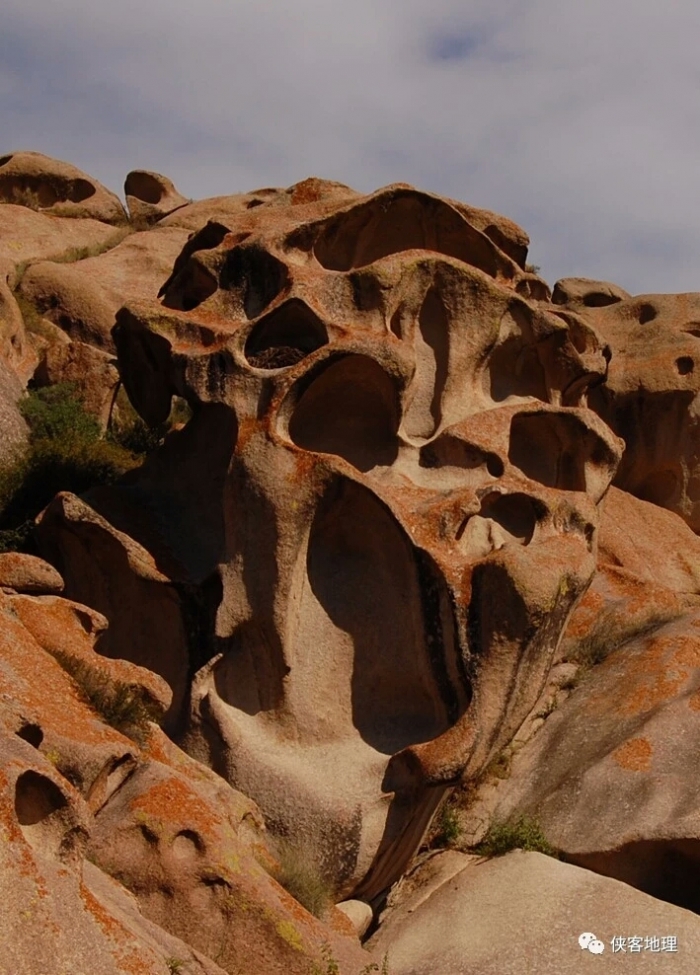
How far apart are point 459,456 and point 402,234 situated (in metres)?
2.66

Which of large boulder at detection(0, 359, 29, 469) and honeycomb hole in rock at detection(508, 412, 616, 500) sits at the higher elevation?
honeycomb hole in rock at detection(508, 412, 616, 500)

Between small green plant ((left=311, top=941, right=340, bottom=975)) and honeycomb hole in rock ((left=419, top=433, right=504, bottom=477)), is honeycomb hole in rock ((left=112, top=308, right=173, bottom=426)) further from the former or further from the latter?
small green plant ((left=311, top=941, right=340, bottom=975))

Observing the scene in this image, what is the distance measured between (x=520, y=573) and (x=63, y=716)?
3.65 m

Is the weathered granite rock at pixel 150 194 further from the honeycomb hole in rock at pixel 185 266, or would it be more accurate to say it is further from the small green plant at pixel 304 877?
the small green plant at pixel 304 877

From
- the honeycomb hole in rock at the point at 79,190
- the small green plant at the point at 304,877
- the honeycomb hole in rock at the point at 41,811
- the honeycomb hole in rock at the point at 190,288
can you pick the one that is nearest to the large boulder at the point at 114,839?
the honeycomb hole in rock at the point at 41,811

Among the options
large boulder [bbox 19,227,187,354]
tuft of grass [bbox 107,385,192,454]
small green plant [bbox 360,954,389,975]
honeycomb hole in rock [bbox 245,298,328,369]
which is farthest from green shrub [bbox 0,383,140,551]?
small green plant [bbox 360,954,389,975]

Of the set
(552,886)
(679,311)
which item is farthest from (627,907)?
(679,311)

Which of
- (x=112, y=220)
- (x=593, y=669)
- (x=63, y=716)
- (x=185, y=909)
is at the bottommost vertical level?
(x=185, y=909)

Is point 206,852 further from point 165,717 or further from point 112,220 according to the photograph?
point 112,220

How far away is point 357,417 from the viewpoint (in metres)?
12.3

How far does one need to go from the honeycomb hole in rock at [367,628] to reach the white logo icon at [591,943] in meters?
2.10

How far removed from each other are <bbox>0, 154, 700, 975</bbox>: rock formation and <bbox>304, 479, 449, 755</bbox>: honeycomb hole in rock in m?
0.02

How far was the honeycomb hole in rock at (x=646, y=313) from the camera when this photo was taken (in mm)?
17328

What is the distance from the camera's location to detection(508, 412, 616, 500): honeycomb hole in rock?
12.7m
